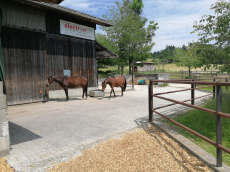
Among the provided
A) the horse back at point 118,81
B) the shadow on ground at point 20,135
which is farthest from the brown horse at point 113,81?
the shadow on ground at point 20,135

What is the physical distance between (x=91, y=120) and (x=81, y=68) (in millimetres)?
6239

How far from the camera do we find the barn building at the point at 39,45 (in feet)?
26.0

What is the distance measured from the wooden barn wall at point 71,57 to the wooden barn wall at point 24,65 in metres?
0.52

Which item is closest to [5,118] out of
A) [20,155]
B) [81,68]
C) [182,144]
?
[20,155]

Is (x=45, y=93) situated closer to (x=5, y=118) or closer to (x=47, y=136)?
(x=47, y=136)

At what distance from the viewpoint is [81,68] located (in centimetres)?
1109

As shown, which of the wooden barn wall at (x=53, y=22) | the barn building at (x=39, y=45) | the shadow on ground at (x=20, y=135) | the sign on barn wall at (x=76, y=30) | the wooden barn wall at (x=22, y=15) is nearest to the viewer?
the shadow on ground at (x=20, y=135)

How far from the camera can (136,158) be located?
2916 mm

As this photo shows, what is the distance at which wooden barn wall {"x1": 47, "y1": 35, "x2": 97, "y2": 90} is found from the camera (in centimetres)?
959

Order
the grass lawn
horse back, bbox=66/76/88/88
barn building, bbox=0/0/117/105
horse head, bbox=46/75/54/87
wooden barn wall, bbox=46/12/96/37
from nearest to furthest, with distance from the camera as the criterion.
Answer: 1. the grass lawn
2. barn building, bbox=0/0/117/105
3. horse head, bbox=46/75/54/87
4. wooden barn wall, bbox=46/12/96/37
5. horse back, bbox=66/76/88/88

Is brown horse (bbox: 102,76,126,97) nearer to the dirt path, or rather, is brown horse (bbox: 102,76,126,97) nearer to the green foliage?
the dirt path

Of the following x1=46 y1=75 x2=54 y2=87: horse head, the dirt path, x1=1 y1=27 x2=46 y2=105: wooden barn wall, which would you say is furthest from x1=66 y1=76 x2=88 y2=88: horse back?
the dirt path

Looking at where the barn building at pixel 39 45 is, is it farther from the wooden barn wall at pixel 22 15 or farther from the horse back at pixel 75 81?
the horse back at pixel 75 81

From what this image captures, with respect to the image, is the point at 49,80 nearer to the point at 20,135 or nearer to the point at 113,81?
the point at 113,81
